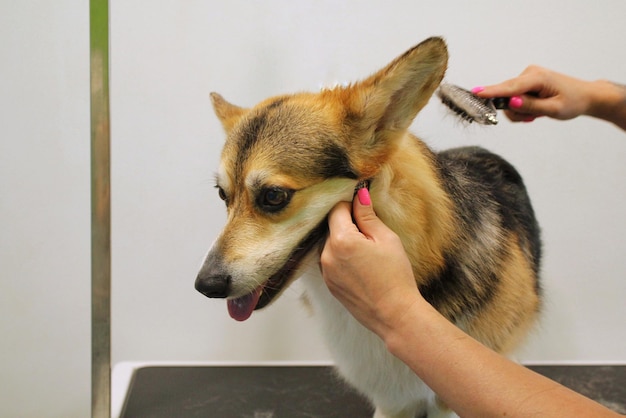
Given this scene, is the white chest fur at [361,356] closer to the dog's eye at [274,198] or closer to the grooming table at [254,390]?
the dog's eye at [274,198]

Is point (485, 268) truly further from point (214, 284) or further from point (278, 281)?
point (214, 284)

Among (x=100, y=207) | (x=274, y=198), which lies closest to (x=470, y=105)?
(x=274, y=198)

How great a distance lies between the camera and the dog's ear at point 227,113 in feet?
3.32

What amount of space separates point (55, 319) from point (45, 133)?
0.56 metres

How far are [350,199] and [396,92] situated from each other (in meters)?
0.18

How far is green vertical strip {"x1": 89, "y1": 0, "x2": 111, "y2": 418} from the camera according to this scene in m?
0.92

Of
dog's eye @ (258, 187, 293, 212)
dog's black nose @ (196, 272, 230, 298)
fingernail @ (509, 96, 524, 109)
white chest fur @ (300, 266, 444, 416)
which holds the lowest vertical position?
white chest fur @ (300, 266, 444, 416)

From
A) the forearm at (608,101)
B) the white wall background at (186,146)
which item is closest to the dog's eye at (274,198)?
the white wall background at (186,146)

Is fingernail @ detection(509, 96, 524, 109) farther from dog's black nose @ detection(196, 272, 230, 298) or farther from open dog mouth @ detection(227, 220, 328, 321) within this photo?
dog's black nose @ detection(196, 272, 230, 298)

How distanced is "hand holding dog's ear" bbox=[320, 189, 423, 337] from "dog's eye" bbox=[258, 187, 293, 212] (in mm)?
91

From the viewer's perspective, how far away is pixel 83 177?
1.51m

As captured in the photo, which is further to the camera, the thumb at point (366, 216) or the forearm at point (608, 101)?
the forearm at point (608, 101)

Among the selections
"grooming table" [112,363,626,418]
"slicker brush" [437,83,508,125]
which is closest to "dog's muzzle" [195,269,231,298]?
"slicker brush" [437,83,508,125]

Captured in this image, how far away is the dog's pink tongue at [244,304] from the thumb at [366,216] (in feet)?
0.63
